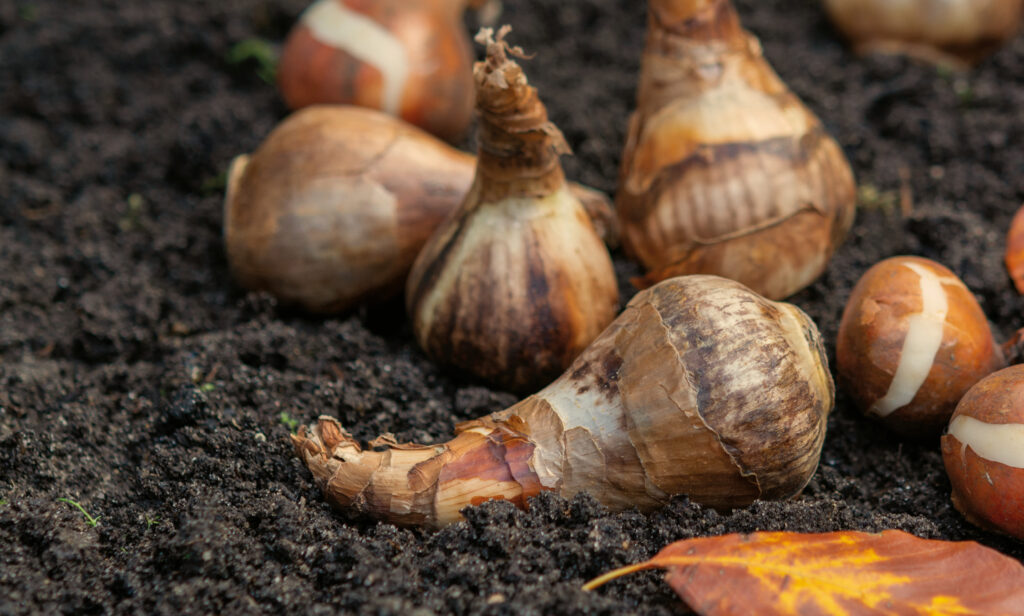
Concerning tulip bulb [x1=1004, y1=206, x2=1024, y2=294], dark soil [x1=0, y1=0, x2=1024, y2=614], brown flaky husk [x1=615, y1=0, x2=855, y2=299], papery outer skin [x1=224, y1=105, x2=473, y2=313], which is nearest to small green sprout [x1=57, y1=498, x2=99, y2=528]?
dark soil [x1=0, y1=0, x2=1024, y2=614]

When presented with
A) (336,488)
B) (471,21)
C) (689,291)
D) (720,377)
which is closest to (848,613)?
(720,377)

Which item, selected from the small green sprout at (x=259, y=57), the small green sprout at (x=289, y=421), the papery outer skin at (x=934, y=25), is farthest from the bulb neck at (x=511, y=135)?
the papery outer skin at (x=934, y=25)

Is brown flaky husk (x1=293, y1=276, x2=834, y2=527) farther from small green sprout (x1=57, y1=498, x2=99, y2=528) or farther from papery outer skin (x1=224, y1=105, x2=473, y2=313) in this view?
→ papery outer skin (x1=224, y1=105, x2=473, y2=313)

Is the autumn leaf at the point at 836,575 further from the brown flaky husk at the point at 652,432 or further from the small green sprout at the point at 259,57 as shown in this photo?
the small green sprout at the point at 259,57

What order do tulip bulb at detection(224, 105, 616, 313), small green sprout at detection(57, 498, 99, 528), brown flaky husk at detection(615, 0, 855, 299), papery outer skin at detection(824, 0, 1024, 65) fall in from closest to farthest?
small green sprout at detection(57, 498, 99, 528) → brown flaky husk at detection(615, 0, 855, 299) → tulip bulb at detection(224, 105, 616, 313) → papery outer skin at detection(824, 0, 1024, 65)

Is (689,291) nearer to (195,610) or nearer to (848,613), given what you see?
(848,613)

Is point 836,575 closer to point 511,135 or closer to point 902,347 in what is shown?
point 902,347

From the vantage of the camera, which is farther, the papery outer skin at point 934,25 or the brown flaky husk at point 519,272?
the papery outer skin at point 934,25
